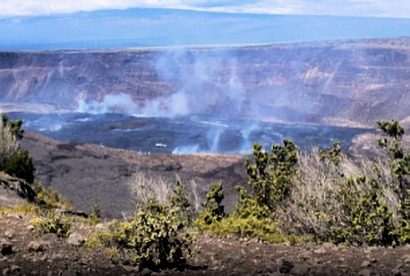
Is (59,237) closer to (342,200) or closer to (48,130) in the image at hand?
(342,200)

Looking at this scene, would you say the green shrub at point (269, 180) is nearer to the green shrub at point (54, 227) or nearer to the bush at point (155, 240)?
the green shrub at point (54, 227)

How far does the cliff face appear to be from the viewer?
10388cm

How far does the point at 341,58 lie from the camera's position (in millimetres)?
122375

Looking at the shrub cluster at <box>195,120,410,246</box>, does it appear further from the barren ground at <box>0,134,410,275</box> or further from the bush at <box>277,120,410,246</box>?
the barren ground at <box>0,134,410,275</box>

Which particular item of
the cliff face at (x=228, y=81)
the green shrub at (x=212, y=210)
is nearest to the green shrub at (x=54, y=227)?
the green shrub at (x=212, y=210)

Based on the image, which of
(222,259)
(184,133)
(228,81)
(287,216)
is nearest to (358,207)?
(287,216)

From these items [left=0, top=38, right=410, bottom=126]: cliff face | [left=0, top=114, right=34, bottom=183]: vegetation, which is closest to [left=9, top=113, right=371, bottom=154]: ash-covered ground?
[left=0, top=38, right=410, bottom=126]: cliff face

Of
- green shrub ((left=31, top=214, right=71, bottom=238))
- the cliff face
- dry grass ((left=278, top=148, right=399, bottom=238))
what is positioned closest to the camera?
green shrub ((left=31, top=214, right=71, bottom=238))

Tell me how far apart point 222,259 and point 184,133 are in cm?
7132

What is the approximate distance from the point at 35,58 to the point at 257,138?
76236 millimetres

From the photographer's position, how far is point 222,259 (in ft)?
30.6

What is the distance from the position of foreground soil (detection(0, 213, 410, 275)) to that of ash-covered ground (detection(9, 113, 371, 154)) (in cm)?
5686

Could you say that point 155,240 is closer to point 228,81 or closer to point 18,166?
point 18,166

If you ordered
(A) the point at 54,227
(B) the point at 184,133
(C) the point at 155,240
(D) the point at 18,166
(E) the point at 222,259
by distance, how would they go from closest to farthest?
(C) the point at 155,240, (E) the point at 222,259, (A) the point at 54,227, (D) the point at 18,166, (B) the point at 184,133
